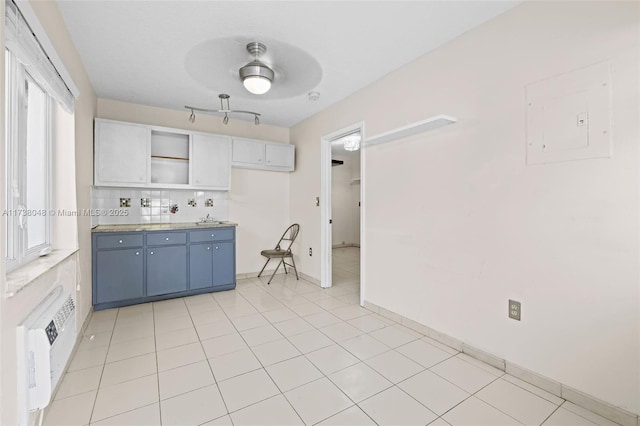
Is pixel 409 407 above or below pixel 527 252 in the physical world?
below

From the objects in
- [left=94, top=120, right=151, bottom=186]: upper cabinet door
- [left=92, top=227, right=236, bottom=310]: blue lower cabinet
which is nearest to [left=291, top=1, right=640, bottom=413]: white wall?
[left=92, top=227, right=236, bottom=310]: blue lower cabinet

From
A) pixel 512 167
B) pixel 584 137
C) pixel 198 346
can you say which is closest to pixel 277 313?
pixel 198 346

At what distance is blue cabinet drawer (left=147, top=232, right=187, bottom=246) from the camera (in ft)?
→ 11.1

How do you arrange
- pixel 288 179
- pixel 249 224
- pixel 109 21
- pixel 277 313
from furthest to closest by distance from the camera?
pixel 288 179, pixel 249 224, pixel 277 313, pixel 109 21

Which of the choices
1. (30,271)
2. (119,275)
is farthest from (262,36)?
(119,275)

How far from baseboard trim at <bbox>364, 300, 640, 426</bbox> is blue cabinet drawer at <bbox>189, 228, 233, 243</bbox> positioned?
2.48 metres

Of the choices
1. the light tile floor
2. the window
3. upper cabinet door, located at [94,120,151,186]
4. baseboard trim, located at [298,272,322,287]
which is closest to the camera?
the window

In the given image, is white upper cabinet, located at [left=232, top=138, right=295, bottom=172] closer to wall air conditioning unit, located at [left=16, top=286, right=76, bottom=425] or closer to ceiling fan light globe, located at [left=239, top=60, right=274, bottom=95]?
ceiling fan light globe, located at [left=239, top=60, right=274, bottom=95]

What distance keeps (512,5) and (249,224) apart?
12.8ft

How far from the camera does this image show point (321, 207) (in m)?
4.07

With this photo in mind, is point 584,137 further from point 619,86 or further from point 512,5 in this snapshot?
point 512,5

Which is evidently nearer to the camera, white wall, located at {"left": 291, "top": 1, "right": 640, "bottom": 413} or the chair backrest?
white wall, located at {"left": 291, "top": 1, "right": 640, "bottom": 413}

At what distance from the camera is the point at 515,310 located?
1.98 metres

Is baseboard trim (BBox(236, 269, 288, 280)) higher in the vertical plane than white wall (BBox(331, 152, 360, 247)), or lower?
lower
